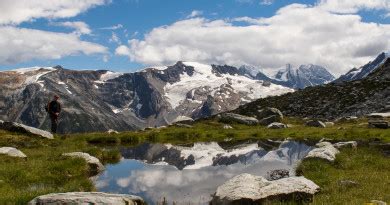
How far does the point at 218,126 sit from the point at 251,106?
97.1ft

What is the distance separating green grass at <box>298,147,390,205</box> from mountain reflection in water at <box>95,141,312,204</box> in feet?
7.65

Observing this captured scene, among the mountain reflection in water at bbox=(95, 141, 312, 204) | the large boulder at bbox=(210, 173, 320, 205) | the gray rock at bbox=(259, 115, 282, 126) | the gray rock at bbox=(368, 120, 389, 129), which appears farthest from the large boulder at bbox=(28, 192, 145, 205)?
the gray rock at bbox=(259, 115, 282, 126)

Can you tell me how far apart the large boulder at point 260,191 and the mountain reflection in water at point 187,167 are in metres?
2.10

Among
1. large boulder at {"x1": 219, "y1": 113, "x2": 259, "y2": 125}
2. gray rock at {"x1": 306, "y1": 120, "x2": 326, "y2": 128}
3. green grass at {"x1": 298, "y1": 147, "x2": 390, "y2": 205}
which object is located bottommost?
green grass at {"x1": 298, "y1": 147, "x2": 390, "y2": 205}

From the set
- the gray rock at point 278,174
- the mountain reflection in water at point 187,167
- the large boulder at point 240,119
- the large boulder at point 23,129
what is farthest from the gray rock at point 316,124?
the gray rock at point 278,174

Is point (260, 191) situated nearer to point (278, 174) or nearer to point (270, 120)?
point (278, 174)

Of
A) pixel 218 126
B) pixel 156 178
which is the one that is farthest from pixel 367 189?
pixel 218 126

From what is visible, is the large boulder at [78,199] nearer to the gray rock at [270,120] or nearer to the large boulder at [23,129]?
the large boulder at [23,129]

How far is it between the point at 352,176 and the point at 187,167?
40.2ft

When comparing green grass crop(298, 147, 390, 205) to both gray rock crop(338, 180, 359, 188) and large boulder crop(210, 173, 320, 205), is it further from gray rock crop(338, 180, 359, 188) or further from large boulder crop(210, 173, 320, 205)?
large boulder crop(210, 173, 320, 205)

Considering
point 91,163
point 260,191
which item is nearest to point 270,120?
point 91,163

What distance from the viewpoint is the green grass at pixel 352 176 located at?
16109 millimetres

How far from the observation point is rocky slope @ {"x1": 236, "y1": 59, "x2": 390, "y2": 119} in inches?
2813

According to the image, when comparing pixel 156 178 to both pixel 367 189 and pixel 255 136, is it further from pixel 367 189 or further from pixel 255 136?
pixel 255 136
